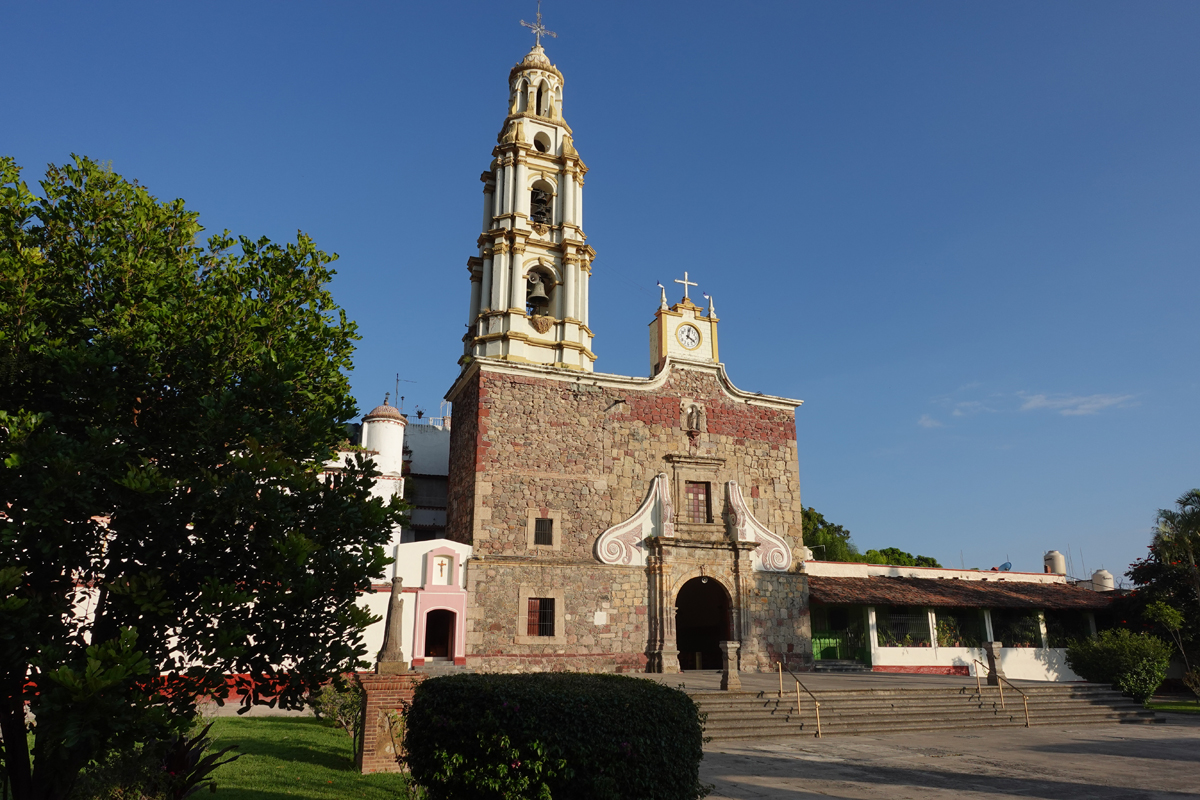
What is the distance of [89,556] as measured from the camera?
238 inches

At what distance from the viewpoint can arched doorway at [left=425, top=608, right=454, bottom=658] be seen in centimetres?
2261

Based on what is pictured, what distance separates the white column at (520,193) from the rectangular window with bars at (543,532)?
11.4 meters

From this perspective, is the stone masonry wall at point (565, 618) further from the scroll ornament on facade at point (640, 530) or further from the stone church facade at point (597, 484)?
the scroll ornament on facade at point (640, 530)

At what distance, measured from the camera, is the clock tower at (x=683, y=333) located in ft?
84.2

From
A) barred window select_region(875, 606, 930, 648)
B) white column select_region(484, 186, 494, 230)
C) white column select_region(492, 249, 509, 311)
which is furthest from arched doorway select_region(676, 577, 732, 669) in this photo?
white column select_region(484, 186, 494, 230)

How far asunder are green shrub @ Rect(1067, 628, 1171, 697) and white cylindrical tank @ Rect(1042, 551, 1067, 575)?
14743 mm

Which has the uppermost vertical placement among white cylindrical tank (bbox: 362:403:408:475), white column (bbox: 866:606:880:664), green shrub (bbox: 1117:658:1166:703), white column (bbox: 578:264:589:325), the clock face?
white column (bbox: 578:264:589:325)

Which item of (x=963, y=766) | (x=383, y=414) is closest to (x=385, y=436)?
(x=383, y=414)

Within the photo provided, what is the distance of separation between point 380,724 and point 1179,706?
22972 millimetres

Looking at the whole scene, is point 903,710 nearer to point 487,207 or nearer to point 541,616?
point 541,616

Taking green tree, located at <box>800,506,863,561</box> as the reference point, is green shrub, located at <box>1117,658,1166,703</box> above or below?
below

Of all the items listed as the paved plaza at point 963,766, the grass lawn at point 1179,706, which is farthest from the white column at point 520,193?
the grass lawn at point 1179,706

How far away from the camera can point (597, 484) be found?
23.3 metres

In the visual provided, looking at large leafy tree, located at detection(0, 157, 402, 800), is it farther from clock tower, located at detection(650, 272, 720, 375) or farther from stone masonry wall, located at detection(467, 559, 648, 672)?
clock tower, located at detection(650, 272, 720, 375)
